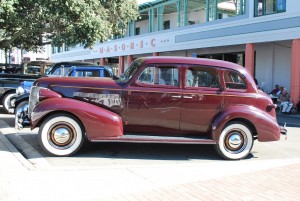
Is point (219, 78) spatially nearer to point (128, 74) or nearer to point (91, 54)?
point (128, 74)

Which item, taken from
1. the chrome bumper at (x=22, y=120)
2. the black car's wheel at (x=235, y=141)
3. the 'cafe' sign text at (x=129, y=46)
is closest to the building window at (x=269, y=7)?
the 'cafe' sign text at (x=129, y=46)

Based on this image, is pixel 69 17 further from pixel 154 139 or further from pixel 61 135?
pixel 154 139

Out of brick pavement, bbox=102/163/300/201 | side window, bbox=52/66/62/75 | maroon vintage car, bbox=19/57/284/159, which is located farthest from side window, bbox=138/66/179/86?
side window, bbox=52/66/62/75

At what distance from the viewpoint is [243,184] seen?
5.51 meters

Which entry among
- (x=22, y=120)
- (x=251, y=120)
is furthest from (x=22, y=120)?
(x=251, y=120)

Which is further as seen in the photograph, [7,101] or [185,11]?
[185,11]

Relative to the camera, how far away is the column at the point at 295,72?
59.5 ft

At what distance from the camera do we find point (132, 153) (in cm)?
750

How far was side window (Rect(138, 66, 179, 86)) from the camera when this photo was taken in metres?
7.24

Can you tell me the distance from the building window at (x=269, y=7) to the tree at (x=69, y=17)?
698 centimetres

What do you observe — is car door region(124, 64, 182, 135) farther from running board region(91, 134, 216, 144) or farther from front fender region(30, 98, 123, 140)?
front fender region(30, 98, 123, 140)

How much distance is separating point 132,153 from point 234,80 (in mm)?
2459

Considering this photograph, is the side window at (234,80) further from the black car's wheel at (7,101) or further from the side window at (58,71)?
the black car's wheel at (7,101)

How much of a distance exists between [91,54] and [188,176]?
36351 millimetres
